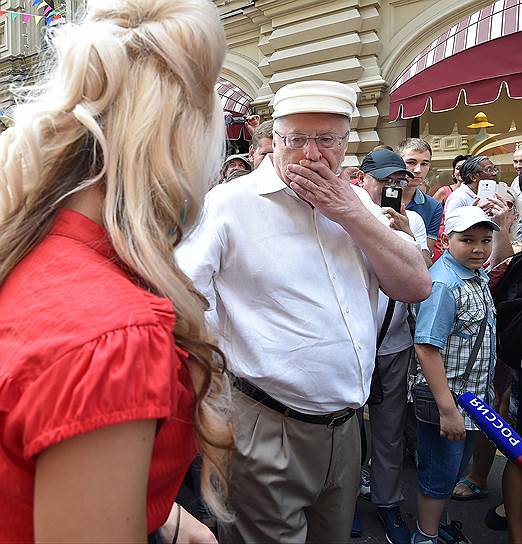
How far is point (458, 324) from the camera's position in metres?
2.33

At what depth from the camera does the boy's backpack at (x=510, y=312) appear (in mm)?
2406

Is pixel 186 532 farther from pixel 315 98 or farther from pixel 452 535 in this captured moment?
pixel 452 535

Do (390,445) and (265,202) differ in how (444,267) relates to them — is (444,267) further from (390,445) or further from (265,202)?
(265,202)

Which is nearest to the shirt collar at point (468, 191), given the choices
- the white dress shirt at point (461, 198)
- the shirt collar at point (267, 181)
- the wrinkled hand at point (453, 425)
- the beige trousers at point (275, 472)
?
the white dress shirt at point (461, 198)

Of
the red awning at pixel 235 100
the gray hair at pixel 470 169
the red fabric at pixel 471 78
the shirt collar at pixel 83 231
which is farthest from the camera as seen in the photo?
the red awning at pixel 235 100

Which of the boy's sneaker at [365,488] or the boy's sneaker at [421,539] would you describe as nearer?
the boy's sneaker at [421,539]

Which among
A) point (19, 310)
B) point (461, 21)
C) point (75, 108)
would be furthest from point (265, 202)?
point (461, 21)

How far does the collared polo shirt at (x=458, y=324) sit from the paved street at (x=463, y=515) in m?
0.79

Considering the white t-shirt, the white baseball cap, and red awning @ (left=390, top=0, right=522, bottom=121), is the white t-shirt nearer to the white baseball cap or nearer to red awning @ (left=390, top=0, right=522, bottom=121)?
the white baseball cap

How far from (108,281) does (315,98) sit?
1.15 metres

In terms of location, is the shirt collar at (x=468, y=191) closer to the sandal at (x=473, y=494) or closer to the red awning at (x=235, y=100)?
the sandal at (x=473, y=494)

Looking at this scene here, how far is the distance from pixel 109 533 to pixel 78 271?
32 cm

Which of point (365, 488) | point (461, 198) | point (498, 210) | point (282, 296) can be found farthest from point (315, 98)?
point (461, 198)

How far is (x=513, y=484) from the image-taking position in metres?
2.33
